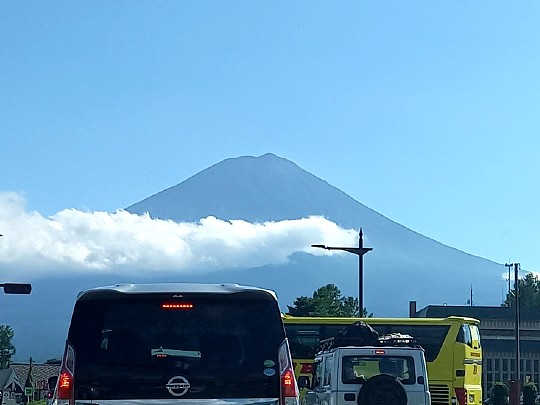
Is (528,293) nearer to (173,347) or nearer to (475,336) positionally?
(475,336)

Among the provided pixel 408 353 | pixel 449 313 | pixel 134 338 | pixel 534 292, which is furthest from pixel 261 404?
pixel 534 292

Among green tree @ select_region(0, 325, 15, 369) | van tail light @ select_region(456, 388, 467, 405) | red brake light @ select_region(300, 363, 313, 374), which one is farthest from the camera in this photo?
green tree @ select_region(0, 325, 15, 369)

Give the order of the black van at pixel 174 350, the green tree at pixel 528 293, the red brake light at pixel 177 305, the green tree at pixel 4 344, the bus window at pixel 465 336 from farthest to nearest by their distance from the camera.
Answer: the green tree at pixel 4 344 → the green tree at pixel 528 293 → the bus window at pixel 465 336 → the red brake light at pixel 177 305 → the black van at pixel 174 350

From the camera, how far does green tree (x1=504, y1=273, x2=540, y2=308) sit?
12050 cm

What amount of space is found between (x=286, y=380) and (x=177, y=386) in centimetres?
87

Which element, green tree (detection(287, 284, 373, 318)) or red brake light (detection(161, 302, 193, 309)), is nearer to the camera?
red brake light (detection(161, 302, 193, 309))

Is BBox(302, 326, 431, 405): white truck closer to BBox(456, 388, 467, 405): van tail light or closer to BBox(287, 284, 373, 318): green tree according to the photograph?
BBox(456, 388, 467, 405): van tail light

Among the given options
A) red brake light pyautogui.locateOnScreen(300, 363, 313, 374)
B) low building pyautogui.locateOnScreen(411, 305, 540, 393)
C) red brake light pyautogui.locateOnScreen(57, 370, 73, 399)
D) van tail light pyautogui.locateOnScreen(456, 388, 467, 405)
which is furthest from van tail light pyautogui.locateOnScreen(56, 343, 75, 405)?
low building pyautogui.locateOnScreen(411, 305, 540, 393)

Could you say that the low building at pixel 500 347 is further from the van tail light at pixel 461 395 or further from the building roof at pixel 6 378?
the building roof at pixel 6 378

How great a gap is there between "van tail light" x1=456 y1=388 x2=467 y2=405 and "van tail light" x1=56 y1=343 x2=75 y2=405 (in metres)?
19.2

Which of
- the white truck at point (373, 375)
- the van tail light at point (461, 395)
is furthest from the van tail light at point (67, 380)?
the van tail light at point (461, 395)

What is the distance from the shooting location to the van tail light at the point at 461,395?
26.9 metres

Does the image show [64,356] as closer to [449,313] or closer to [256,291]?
[256,291]

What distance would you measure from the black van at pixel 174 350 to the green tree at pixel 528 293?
11192 cm
